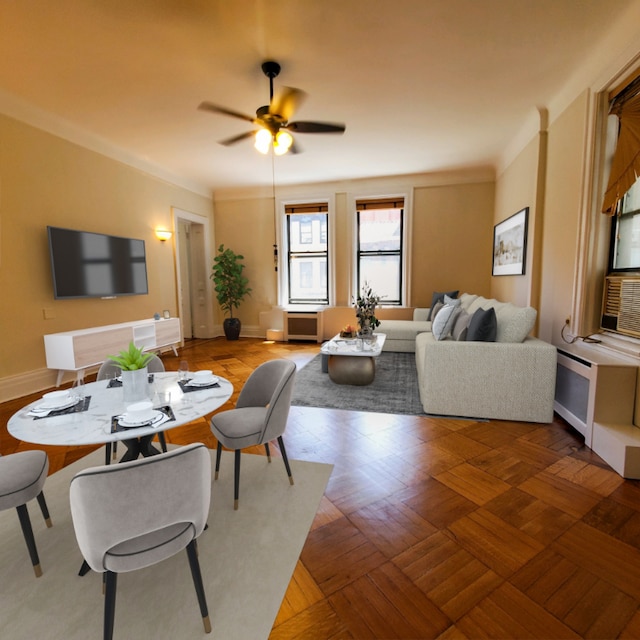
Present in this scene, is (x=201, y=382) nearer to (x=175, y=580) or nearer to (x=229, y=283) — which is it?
(x=175, y=580)

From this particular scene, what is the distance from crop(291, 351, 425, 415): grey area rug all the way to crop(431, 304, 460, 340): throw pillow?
571 mm

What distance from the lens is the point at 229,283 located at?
6.54 m

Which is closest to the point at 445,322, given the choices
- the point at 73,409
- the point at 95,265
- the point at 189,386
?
the point at 189,386

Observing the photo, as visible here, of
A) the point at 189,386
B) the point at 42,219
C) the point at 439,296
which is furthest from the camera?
the point at 439,296

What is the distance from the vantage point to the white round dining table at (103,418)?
1.33m

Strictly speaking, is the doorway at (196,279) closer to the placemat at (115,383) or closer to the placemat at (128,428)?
the placemat at (115,383)

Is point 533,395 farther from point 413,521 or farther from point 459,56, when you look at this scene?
point 459,56

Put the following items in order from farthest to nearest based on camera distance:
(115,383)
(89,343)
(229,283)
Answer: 1. (229,283)
2. (89,343)
3. (115,383)

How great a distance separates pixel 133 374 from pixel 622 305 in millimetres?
3272

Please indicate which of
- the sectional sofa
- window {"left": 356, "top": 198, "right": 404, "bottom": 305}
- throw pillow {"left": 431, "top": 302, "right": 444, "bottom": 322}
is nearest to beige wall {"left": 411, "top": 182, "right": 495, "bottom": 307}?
window {"left": 356, "top": 198, "right": 404, "bottom": 305}

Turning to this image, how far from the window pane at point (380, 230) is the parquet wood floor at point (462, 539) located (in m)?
4.28

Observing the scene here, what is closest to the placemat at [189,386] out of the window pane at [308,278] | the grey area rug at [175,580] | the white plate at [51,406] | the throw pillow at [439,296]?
the white plate at [51,406]

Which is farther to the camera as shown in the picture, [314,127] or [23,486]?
[314,127]

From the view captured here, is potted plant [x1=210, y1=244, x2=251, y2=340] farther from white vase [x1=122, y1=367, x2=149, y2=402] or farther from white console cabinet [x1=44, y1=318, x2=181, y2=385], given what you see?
white vase [x1=122, y1=367, x2=149, y2=402]
